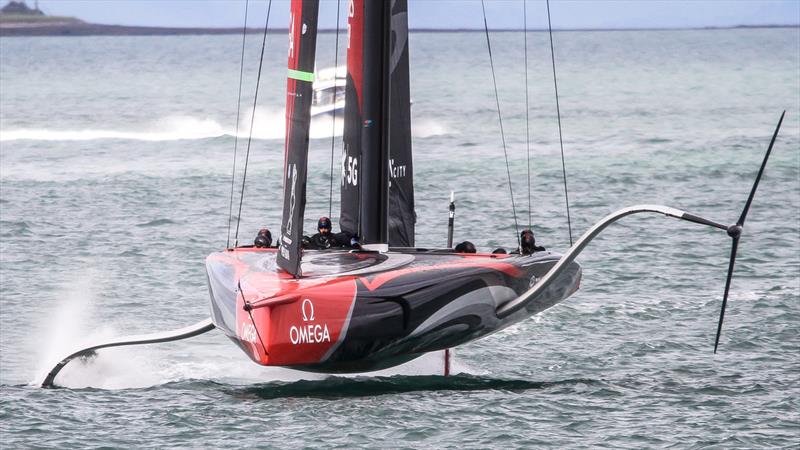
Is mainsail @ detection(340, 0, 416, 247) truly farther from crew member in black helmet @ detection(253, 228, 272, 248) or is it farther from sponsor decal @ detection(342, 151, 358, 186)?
A: crew member in black helmet @ detection(253, 228, 272, 248)

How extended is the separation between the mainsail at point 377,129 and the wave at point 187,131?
113 ft

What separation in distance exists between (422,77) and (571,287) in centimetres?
10245

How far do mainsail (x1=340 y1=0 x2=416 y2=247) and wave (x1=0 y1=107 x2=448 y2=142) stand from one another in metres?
34.3

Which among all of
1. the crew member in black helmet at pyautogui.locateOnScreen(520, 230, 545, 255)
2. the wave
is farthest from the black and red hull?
the wave

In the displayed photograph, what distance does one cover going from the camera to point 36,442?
50.2ft

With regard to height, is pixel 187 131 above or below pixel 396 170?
above

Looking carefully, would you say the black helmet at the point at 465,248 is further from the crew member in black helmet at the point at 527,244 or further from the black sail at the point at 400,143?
the black sail at the point at 400,143

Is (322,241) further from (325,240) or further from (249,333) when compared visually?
(249,333)

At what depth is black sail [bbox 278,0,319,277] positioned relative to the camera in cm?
1612

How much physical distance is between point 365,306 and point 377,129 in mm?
3123

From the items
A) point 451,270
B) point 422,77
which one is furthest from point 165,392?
point 422,77

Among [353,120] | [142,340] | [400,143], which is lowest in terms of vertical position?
[142,340]

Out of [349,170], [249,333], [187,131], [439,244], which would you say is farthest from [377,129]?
[187,131]

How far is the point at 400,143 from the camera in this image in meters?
20.2
